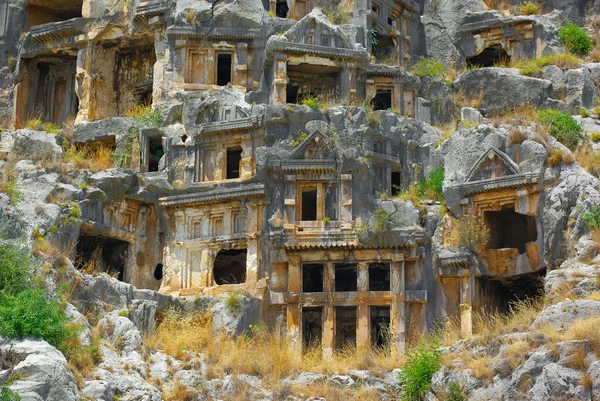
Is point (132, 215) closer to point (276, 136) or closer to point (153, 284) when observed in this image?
point (153, 284)

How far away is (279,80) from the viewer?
38844 mm

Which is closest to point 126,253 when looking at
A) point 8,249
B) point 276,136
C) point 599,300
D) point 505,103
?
point 276,136

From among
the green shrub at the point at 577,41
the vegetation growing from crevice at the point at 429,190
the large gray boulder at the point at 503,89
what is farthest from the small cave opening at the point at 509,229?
the green shrub at the point at 577,41

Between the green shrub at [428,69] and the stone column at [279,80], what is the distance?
5947 mm

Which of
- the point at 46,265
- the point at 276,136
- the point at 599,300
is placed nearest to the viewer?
the point at 599,300

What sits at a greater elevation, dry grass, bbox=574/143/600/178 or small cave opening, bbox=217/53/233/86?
small cave opening, bbox=217/53/233/86

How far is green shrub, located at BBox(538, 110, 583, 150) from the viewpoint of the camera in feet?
114

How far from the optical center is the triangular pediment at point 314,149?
35.7 m

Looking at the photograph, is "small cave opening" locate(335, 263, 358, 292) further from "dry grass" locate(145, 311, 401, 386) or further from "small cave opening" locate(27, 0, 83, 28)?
"small cave opening" locate(27, 0, 83, 28)

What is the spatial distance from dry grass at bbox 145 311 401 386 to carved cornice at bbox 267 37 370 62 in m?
10.5

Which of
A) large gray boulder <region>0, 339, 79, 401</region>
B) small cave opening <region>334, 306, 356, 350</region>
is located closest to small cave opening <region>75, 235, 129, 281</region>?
small cave opening <region>334, 306, 356, 350</region>

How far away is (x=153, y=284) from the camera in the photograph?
3706 cm

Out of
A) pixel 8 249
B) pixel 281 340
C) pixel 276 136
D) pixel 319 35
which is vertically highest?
pixel 319 35

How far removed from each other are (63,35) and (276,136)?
11450 millimetres
